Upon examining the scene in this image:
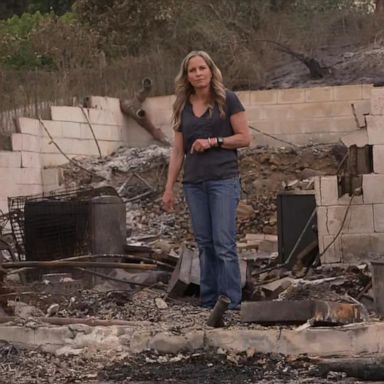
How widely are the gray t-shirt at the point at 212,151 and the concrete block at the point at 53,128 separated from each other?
9.84 metres

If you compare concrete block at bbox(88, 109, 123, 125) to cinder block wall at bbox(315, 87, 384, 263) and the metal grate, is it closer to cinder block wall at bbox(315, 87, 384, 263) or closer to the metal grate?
the metal grate

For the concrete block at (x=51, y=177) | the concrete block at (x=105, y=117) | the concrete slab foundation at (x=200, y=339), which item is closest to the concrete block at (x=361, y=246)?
the concrete slab foundation at (x=200, y=339)

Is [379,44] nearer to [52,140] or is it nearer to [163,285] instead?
[52,140]

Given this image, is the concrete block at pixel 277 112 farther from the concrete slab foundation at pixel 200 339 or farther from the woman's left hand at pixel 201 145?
the concrete slab foundation at pixel 200 339

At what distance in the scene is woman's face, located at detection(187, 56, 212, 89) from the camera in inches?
280

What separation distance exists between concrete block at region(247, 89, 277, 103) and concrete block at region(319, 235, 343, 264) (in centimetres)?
819

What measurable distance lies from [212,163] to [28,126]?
374 inches

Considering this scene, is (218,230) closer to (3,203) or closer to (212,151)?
(212,151)

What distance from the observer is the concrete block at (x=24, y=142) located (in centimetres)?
1591

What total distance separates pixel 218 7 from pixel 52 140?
7.18m

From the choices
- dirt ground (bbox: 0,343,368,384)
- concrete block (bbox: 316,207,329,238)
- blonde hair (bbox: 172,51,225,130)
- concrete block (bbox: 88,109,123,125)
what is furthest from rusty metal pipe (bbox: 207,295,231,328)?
concrete block (bbox: 88,109,123,125)

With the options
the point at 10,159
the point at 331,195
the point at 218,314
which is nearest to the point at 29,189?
the point at 10,159

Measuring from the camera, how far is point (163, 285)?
846 centimetres

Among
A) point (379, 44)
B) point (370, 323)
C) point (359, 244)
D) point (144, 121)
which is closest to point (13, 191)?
point (144, 121)
